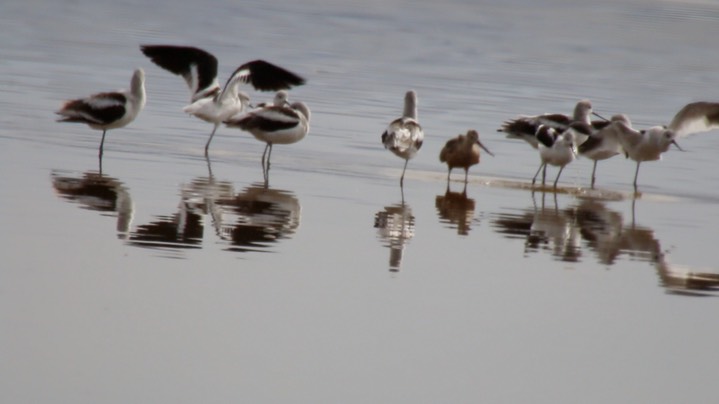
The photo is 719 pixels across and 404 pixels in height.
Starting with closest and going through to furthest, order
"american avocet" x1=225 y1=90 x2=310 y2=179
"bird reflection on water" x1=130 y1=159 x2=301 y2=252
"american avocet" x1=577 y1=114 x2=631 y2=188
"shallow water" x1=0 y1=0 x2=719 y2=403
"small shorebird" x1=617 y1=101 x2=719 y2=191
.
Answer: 1. "shallow water" x1=0 y1=0 x2=719 y2=403
2. "bird reflection on water" x1=130 y1=159 x2=301 y2=252
3. "american avocet" x1=225 y1=90 x2=310 y2=179
4. "small shorebird" x1=617 y1=101 x2=719 y2=191
5. "american avocet" x1=577 y1=114 x2=631 y2=188

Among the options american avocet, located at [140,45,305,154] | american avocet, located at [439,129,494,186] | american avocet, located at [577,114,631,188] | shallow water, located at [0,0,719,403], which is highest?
american avocet, located at [140,45,305,154]

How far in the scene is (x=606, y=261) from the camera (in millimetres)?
12211

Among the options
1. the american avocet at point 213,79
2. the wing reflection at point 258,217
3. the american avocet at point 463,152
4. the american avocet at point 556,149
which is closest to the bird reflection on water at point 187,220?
the wing reflection at point 258,217

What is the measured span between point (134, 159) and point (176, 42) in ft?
71.2

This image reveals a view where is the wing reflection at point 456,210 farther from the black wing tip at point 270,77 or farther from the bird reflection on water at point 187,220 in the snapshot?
the black wing tip at point 270,77

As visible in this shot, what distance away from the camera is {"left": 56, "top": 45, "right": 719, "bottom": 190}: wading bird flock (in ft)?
55.4

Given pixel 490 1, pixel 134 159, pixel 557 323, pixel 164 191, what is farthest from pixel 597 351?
pixel 490 1

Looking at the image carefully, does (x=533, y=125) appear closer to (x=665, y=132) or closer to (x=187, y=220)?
(x=665, y=132)

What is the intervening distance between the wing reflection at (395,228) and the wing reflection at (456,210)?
328mm

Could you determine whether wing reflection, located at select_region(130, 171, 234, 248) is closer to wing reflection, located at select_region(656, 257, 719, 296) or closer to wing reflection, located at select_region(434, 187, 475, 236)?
wing reflection, located at select_region(434, 187, 475, 236)

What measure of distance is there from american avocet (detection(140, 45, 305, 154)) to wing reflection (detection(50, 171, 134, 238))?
3.26 meters

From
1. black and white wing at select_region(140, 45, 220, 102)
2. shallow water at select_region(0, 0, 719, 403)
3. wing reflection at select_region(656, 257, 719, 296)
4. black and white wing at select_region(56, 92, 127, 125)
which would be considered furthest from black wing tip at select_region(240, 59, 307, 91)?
wing reflection at select_region(656, 257, 719, 296)

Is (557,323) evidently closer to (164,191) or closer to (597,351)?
(597,351)

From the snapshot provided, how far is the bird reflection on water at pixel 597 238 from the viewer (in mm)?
11820
